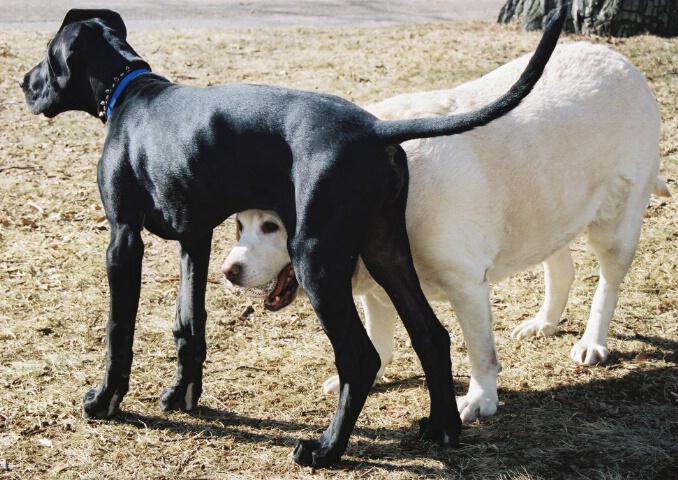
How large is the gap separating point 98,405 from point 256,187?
1.36 m

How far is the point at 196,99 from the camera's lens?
4.03 metres

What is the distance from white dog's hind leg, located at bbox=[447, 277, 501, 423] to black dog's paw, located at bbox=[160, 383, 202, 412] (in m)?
1.27

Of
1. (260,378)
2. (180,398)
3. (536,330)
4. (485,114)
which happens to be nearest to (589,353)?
(536,330)

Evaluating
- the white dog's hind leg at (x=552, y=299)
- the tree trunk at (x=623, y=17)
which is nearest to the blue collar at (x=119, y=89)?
the white dog's hind leg at (x=552, y=299)

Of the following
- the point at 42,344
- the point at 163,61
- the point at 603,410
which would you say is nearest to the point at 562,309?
the point at 603,410

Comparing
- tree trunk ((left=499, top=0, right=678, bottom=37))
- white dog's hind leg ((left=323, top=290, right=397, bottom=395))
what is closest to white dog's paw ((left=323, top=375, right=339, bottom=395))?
white dog's hind leg ((left=323, top=290, right=397, bottom=395))

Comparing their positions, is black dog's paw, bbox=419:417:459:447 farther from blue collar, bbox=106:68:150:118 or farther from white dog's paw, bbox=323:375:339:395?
blue collar, bbox=106:68:150:118

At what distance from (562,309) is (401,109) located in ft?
5.53

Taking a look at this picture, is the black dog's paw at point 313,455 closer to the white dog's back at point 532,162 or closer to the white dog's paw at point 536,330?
the white dog's back at point 532,162

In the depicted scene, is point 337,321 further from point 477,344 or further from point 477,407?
point 477,407

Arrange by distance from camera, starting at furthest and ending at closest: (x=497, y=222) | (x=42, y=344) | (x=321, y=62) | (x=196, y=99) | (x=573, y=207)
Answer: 1. (x=321, y=62)
2. (x=42, y=344)
3. (x=573, y=207)
4. (x=497, y=222)
5. (x=196, y=99)

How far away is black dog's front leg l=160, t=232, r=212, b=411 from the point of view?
177 inches

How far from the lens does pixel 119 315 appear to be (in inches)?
166

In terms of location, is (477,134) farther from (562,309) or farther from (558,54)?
(562,309)
